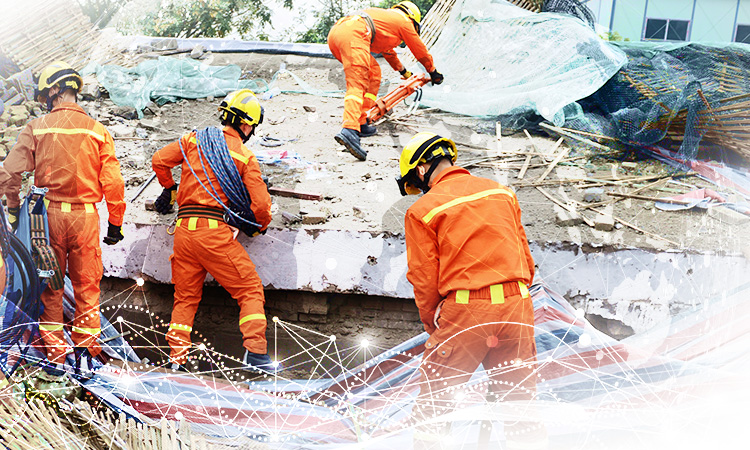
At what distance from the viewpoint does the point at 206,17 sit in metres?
3.05

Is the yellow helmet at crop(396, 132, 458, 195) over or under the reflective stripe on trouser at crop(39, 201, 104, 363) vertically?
over

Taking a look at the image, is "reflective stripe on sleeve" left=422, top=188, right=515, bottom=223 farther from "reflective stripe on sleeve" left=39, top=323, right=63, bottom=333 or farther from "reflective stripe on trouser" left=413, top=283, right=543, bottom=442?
"reflective stripe on sleeve" left=39, top=323, right=63, bottom=333

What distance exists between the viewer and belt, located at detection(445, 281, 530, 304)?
2490mm

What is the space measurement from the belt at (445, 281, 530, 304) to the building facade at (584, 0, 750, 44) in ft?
3.90

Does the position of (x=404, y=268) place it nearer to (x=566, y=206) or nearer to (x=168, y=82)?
(x=566, y=206)

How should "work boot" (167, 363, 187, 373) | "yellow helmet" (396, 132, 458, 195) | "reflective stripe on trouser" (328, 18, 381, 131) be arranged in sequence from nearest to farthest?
"yellow helmet" (396, 132, 458, 195)
"work boot" (167, 363, 187, 373)
"reflective stripe on trouser" (328, 18, 381, 131)

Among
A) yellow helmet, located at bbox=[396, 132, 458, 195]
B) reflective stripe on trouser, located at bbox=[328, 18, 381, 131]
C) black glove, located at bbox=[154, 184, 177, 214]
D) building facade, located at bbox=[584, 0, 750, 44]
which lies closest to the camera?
building facade, located at bbox=[584, 0, 750, 44]

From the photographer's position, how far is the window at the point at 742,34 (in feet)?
7.70

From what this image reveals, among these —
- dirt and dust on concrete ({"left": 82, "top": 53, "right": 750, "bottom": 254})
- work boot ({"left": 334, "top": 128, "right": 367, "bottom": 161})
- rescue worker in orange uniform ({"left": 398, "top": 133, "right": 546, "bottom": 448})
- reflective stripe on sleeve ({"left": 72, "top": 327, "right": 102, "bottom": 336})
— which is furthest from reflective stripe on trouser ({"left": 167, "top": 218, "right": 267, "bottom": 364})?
rescue worker in orange uniform ({"left": 398, "top": 133, "right": 546, "bottom": 448})

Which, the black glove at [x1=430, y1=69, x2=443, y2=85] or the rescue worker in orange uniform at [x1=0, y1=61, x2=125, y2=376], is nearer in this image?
the rescue worker in orange uniform at [x1=0, y1=61, x2=125, y2=376]

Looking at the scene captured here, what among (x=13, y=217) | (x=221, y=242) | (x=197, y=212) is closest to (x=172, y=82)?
(x=197, y=212)

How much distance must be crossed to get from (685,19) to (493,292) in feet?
4.23

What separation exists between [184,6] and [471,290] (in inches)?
81.4

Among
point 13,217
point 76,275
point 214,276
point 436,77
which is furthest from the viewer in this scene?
point 436,77
